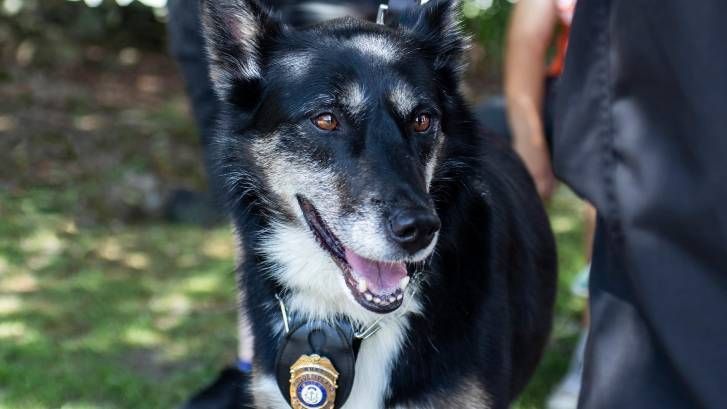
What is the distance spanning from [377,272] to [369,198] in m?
0.24

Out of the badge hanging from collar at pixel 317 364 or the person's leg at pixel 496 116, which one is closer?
the badge hanging from collar at pixel 317 364

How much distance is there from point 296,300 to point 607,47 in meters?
1.23

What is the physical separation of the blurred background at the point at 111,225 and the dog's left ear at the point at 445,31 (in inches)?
67.5

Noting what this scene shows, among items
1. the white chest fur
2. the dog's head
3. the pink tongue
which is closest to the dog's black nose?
the dog's head

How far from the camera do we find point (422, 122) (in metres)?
2.52

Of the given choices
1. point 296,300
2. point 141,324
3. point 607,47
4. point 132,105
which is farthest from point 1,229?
point 607,47

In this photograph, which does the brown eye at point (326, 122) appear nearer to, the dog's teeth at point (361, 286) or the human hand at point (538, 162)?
the dog's teeth at point (361, 286)

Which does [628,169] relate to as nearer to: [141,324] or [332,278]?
[332,278]

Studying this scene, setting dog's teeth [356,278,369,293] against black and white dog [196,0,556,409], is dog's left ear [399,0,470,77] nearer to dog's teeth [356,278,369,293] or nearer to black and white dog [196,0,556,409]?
black and white dog [196,0,556,409]

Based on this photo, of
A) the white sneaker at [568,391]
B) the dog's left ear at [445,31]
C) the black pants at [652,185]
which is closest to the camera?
the black pants at [652,185]

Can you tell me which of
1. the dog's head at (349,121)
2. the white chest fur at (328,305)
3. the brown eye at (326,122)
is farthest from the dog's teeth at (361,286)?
the brown eye at (326,122)

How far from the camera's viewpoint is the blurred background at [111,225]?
13.5ft

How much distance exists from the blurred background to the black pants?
200 cm

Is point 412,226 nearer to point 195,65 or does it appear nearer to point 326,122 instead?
point 326,122
